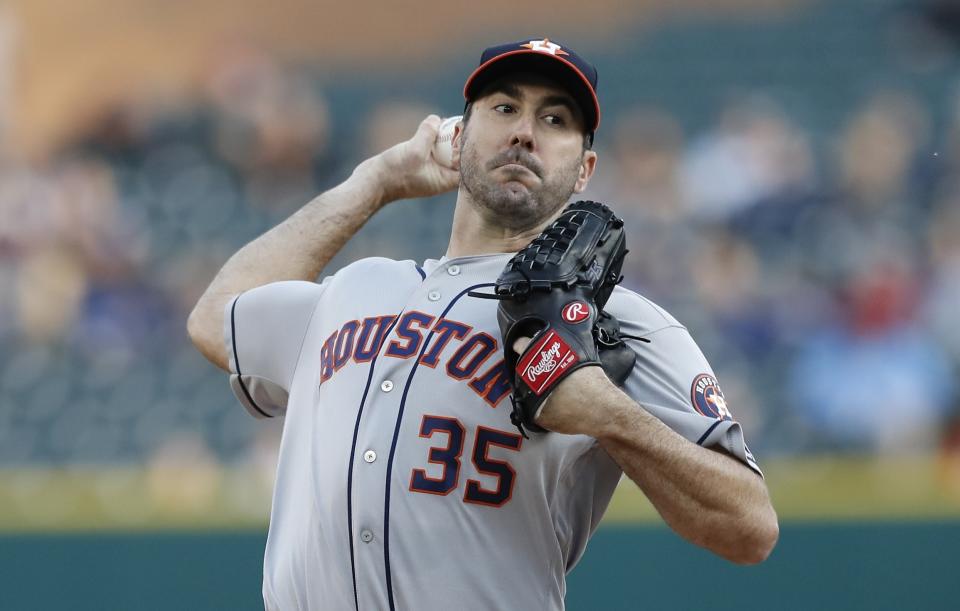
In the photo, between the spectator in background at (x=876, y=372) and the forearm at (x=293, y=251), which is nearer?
the forearm at (x=293, y=251)

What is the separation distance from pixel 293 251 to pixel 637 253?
401 centimetres

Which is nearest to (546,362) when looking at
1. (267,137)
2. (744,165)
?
(744,165)

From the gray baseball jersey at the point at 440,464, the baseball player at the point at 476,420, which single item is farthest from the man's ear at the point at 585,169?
the gray baseball jersey at the point at 440,464

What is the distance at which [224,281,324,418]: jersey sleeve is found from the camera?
103 inches

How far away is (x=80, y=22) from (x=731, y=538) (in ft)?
31.1

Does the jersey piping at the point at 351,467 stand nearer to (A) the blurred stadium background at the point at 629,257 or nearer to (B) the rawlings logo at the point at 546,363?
(B) the rawlings logo at the point at 546,363

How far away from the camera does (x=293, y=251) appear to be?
2.85 metres

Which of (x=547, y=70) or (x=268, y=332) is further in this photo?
(x=268, y=332)

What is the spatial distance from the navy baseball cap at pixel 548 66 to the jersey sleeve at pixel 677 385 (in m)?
0.42

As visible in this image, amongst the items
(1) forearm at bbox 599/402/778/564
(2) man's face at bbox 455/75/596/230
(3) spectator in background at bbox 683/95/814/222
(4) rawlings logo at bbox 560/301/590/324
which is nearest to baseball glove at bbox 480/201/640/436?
(4) rawlings logo at bbox 560/301/590/324

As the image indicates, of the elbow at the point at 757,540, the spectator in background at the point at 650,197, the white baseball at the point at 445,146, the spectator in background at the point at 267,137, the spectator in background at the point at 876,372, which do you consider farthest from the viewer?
the spectator in background at the point at 267,137

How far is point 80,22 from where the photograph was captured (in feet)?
34.3

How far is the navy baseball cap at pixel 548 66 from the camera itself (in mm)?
2462

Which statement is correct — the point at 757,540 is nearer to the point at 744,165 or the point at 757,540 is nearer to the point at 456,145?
the point at 456,145
